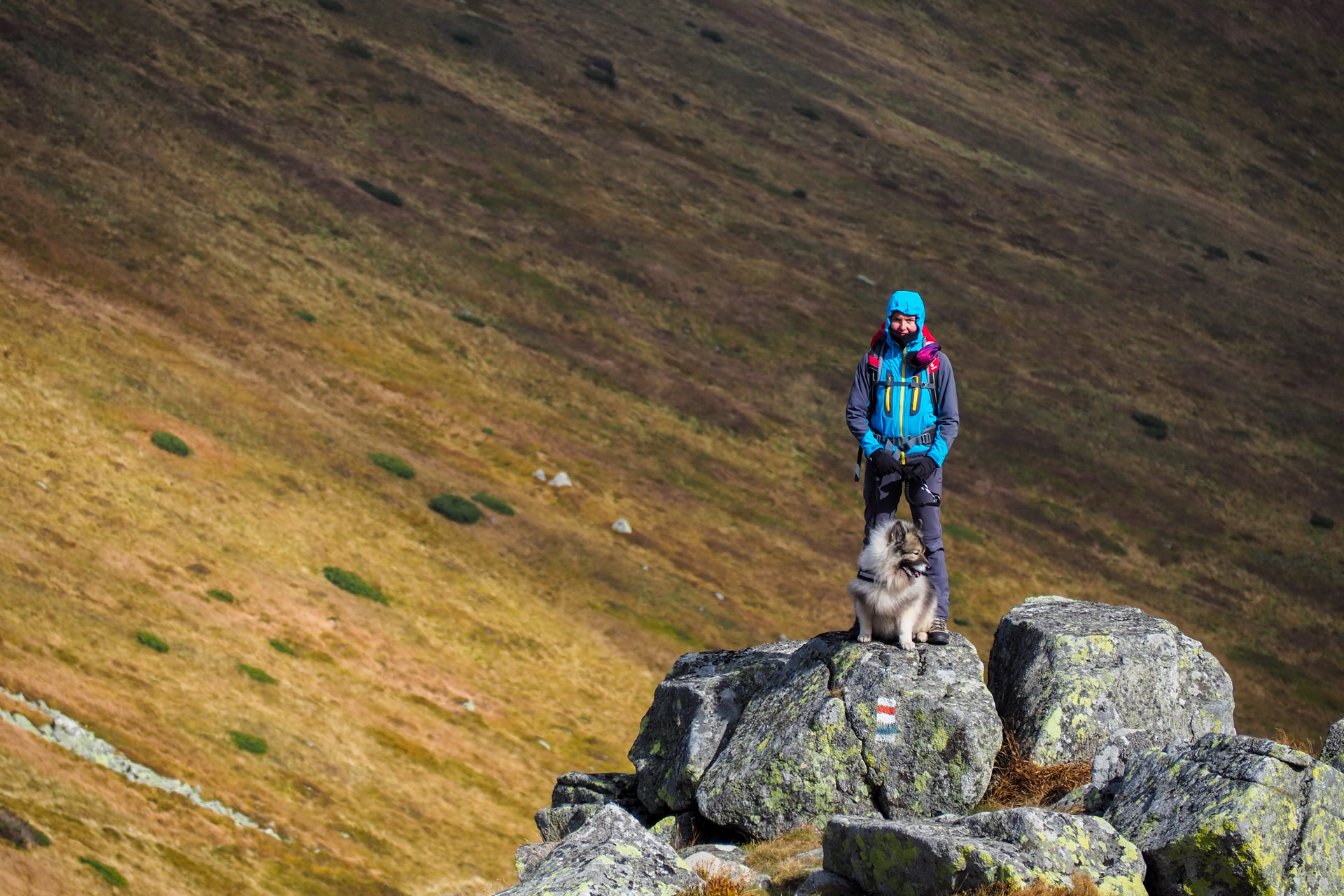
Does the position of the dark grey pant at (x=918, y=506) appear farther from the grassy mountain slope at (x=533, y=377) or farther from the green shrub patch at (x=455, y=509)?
the green shrub patch at (x=455, y=509)

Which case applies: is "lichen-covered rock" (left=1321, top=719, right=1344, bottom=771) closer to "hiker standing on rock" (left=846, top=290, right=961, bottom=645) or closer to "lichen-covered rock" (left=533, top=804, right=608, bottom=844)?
"hiker standing on rock" (left=846, top=290, right=961, bottom=645)

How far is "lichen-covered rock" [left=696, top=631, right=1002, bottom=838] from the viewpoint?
14.1 meters

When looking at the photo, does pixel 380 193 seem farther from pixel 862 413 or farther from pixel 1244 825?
pixel 1244 825

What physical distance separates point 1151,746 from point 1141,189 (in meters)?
130

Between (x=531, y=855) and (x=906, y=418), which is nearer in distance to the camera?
(x=906, y=418)

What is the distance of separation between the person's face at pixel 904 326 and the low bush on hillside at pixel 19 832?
19.0 metres

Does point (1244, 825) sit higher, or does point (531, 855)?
point (1244, 825)

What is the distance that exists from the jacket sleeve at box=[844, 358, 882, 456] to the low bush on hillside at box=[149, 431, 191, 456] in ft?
124

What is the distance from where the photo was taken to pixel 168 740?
101 feet

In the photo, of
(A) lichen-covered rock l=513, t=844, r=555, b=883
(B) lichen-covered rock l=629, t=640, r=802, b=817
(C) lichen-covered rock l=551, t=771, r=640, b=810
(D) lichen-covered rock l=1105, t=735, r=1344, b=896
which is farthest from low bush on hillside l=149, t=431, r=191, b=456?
(D) lichen-covered rock l=1105, t=735, r=1344, b=896

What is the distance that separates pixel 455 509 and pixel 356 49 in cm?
6099

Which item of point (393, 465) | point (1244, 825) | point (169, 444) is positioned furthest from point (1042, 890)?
point (393, 465)

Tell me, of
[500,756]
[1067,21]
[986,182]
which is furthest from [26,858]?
[1067,21]

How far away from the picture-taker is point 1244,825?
10.6 meters
